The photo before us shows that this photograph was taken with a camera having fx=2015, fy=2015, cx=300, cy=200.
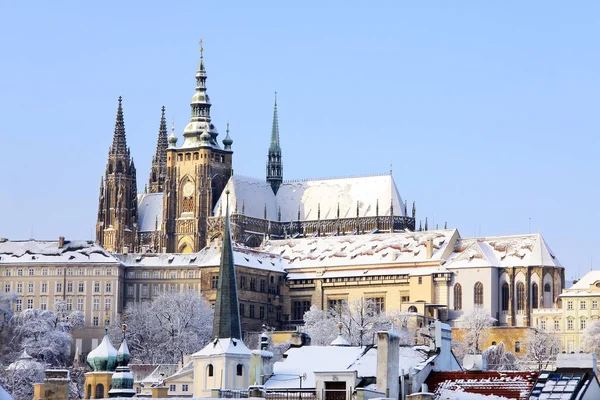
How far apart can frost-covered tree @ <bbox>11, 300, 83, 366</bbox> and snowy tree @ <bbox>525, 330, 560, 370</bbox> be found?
41.1 metres

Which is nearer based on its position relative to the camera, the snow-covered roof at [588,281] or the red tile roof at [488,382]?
the red tile roof at [488,382]

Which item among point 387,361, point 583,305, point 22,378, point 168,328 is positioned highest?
point 583,305

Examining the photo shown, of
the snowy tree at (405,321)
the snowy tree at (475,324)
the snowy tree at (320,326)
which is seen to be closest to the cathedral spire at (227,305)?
the snowy tree at (320,326)

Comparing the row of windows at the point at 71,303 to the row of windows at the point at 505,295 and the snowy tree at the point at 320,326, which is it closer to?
the snowy tree at the point at 320,326

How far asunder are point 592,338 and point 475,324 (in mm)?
10703

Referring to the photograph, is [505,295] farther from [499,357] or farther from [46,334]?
[46,334]

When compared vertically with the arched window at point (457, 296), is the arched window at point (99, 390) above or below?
below

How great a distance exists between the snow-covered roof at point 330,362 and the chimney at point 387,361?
3.11 meters

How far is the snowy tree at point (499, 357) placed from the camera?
16888cm

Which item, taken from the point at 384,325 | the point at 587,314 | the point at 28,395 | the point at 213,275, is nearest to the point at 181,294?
the point at 213,275

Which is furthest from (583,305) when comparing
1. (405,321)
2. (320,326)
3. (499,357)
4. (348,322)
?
(320,326)

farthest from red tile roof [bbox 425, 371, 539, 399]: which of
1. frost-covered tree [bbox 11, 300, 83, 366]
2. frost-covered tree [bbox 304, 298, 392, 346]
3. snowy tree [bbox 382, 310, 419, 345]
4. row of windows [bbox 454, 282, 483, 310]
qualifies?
row of windows [bbox 454, 282, 483, 310]

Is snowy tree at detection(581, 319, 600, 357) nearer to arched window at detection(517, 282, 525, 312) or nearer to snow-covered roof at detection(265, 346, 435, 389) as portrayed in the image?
arched window at detection(517, 282, 525, 312)

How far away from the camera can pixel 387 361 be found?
61000 millimetres
